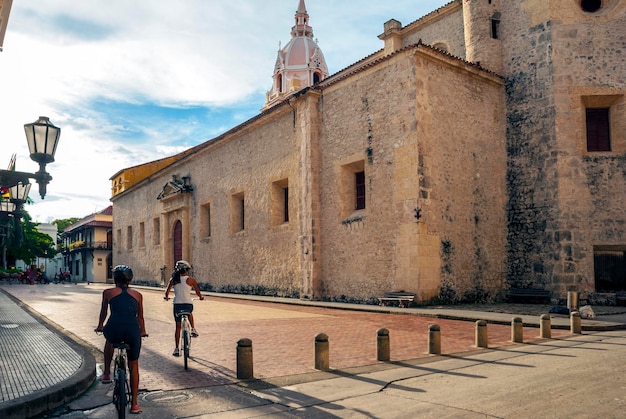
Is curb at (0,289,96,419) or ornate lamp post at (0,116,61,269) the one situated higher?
ornate lamp post at (0,116,61,269)

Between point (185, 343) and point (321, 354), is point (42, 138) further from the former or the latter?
point (321, 354)

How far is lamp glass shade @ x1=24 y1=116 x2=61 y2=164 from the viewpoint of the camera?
6922mm

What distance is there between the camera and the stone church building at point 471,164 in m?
15.5

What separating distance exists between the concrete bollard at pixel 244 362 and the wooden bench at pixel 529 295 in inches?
494

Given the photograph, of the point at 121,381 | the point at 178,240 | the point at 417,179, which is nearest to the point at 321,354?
the point at 121,381

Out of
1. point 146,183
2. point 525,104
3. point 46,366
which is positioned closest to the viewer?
point 46,366

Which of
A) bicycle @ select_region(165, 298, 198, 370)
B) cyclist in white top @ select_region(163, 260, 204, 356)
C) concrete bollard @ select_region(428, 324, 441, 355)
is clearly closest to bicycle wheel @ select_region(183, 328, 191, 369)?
bicycle @ select_region(165, 298, 198, 370)

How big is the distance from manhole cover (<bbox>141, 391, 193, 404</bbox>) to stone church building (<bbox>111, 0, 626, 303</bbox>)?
994 cm

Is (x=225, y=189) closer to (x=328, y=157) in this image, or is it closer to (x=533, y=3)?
(x=328, y=157)

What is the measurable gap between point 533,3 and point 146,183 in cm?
2702

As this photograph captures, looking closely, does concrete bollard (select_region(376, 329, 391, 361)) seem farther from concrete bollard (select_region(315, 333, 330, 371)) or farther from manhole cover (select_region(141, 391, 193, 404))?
manhole cover (select_region(141, 391, 193, 404))

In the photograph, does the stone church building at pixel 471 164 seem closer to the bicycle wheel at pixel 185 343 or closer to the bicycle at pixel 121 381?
the bicycle wheel at pixel 185 343

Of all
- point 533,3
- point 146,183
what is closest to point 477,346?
point 533,3

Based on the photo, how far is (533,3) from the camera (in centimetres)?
1722
